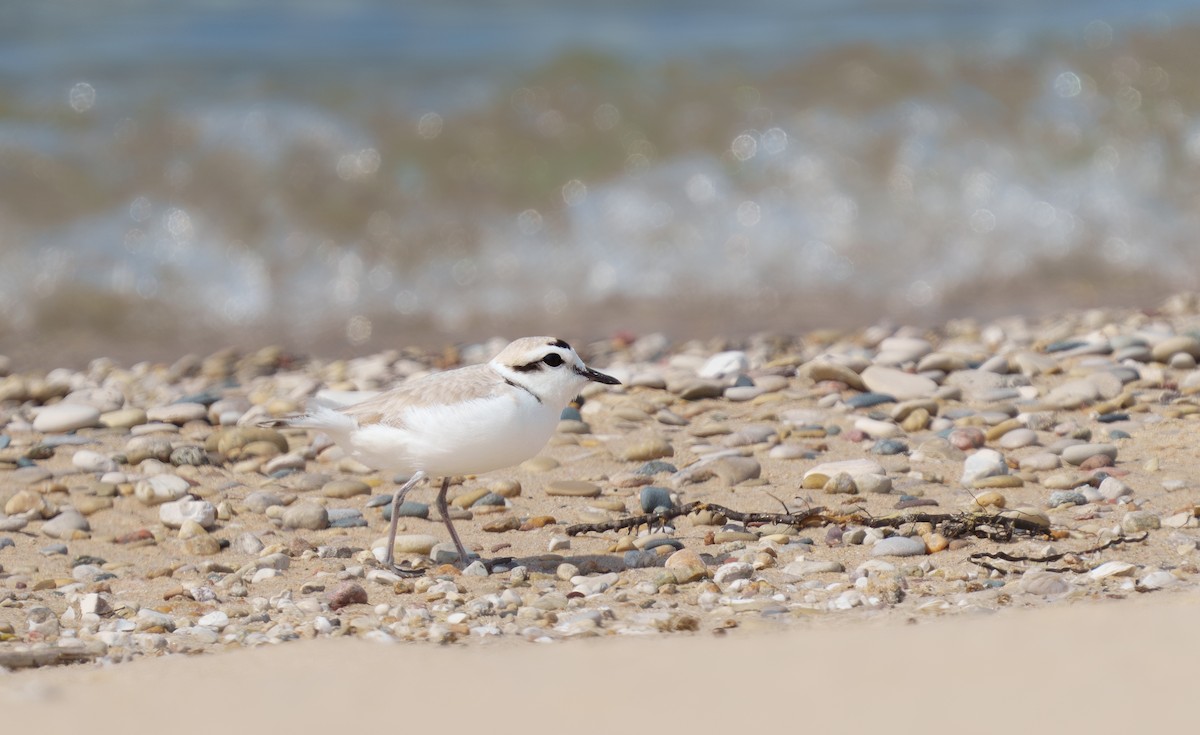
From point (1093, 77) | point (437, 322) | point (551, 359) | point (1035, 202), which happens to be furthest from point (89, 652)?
point (1093, 77)

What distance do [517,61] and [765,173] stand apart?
3.01m

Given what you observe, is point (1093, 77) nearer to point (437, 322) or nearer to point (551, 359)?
point (437, 322)

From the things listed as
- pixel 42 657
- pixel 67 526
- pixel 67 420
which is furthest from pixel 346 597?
pixel 67 420

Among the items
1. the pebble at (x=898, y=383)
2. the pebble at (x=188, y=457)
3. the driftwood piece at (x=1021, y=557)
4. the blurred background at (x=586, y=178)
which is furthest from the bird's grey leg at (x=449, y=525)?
the blurred background at (x=586, y=178)

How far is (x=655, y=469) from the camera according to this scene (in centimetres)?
615

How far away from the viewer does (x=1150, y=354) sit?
7.41 metres

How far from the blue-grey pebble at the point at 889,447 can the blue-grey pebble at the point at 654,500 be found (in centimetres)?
117

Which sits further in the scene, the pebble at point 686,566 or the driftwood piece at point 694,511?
the driftwood piece at point 694,511

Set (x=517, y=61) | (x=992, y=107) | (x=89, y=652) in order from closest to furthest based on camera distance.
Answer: (x=89, y=652) < (x=992, y=107) < (x=517, y=61)

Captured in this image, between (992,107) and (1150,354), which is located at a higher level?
(992,107)

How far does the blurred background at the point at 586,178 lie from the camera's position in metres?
10.9

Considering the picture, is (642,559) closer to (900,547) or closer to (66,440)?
(900,547)

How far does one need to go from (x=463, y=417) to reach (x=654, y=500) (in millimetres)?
1011

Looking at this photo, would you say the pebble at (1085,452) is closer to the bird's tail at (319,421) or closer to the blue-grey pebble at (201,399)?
the bird's tail at (319,421)
